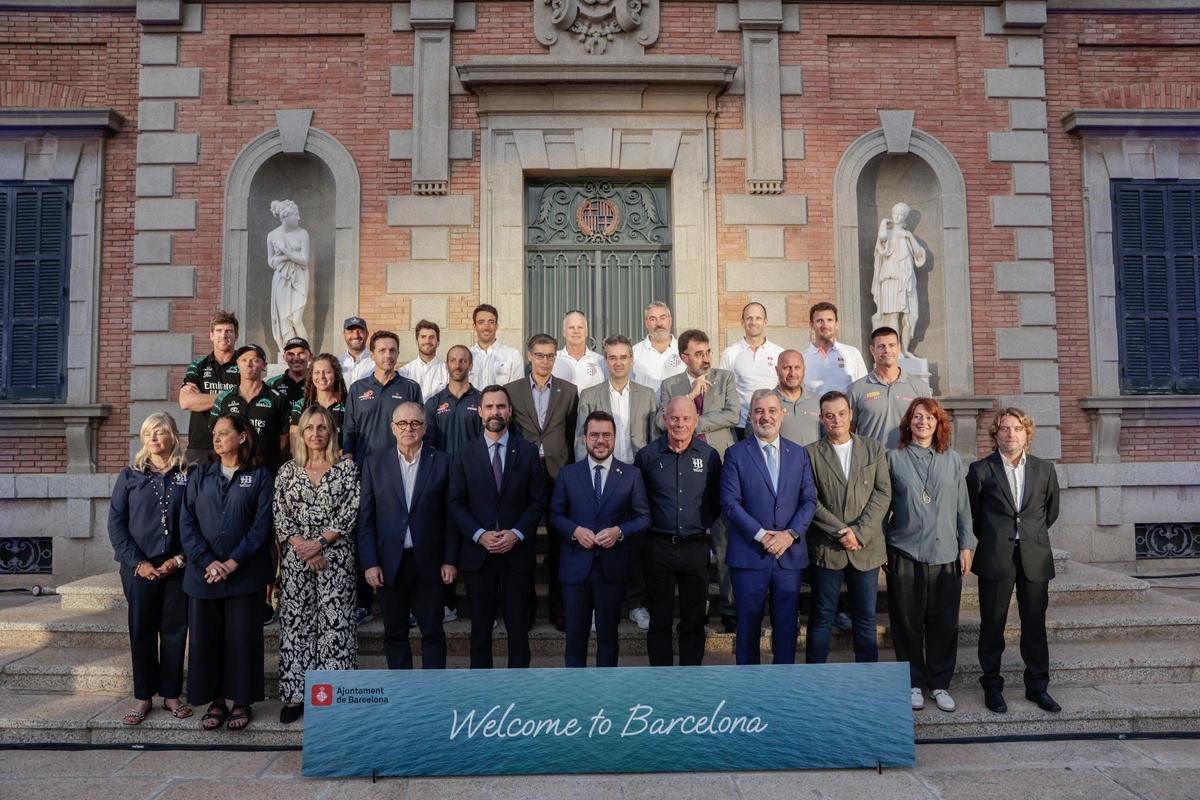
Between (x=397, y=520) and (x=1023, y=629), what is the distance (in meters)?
→ 4.18

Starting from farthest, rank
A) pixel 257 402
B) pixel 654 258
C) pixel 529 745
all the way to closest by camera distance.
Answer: pixel 654 258
pixel 257 402
pixel 529 745

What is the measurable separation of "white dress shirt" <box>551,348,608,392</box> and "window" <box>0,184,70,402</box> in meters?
6.58

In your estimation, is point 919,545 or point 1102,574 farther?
point 1102,574

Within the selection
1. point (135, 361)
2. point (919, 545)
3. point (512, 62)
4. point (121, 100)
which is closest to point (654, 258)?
point (512, 62)

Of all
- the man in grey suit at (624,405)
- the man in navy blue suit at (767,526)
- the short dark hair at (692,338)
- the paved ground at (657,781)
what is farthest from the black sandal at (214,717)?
the short dark hair at (692,338)

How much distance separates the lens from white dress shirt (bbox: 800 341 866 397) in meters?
6.83

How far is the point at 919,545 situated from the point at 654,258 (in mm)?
5552

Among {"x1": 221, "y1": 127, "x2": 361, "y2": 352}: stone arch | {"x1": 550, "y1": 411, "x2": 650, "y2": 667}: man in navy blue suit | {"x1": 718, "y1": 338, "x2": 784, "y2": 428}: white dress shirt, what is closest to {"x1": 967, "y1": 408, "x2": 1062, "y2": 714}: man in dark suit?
{"x1": 718, "y1": 338, "x2": 784, "y2": 428}: white dress shirt

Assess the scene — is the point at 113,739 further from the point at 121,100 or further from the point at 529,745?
the point at 121,100

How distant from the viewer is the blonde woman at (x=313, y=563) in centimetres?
491

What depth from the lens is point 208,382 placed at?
6309mm

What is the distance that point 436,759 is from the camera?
4.21m

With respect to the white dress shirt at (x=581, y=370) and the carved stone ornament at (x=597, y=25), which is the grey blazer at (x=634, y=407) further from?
the carved stone ornament at (x=597, y=25)

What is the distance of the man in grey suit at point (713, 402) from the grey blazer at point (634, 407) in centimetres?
10
